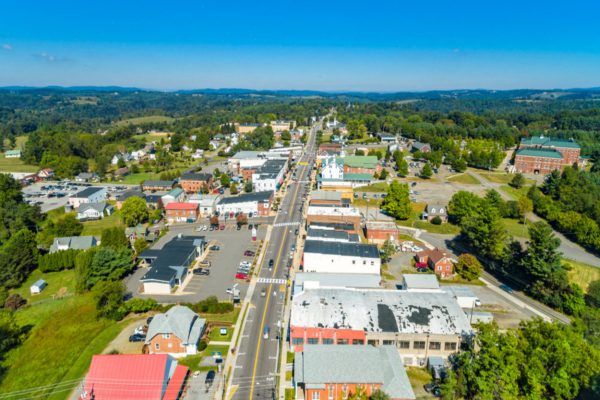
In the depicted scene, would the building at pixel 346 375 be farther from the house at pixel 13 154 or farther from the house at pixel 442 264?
the house at pixel 13 154

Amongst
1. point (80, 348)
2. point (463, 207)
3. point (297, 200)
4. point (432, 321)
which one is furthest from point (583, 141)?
point (80, 348)

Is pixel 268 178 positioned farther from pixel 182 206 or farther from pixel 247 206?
pixel 182 206

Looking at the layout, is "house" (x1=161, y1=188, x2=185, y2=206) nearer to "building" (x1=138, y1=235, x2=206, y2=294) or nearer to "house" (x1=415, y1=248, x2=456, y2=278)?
"building" (x1=138, y1=235, x2=206, y2=294)

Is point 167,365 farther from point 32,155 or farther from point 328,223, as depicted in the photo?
point 32,155

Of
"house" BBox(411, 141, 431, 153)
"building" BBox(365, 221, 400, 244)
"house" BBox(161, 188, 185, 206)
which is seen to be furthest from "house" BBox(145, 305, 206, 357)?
"house" BBox(411, 141, 431, 153)

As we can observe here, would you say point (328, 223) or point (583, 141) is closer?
point (328, 223)

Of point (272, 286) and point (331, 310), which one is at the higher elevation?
point (331, 310)

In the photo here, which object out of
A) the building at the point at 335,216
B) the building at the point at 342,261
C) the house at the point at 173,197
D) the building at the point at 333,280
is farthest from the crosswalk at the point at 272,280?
the house at the point at 173,197
